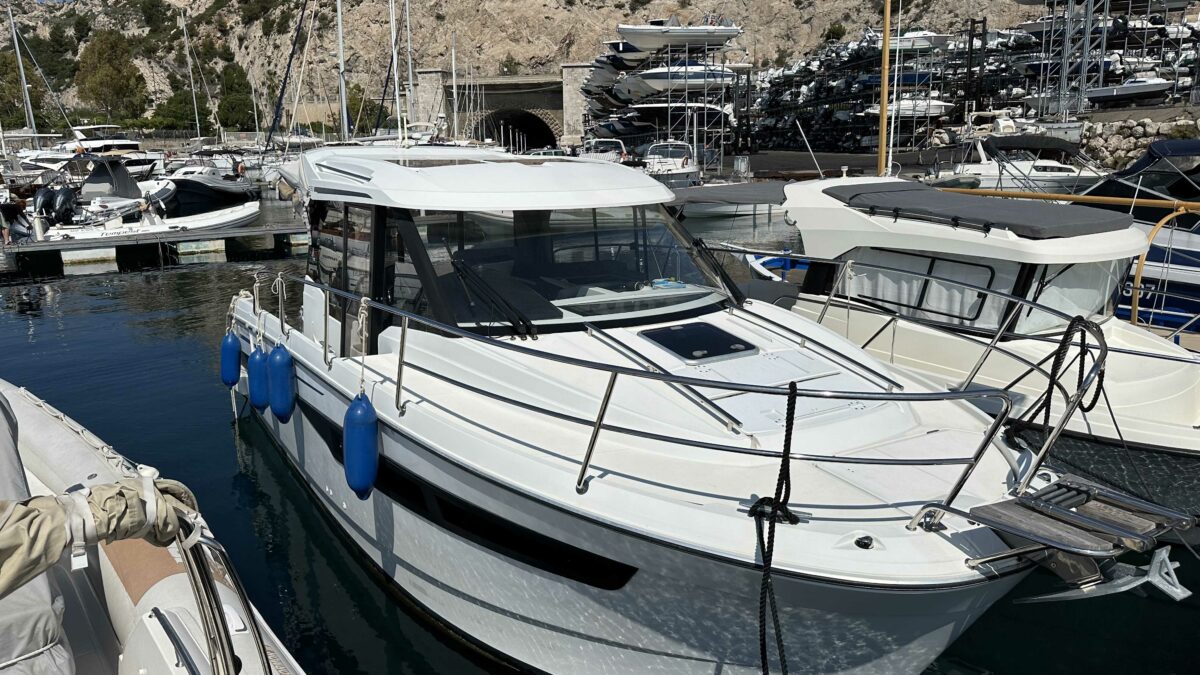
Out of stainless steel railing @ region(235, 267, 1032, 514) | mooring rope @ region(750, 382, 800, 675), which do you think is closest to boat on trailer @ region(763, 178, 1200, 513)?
stainless steel railing @ region(235, 267, 1032, 514)

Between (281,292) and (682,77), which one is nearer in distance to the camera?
(281,292)

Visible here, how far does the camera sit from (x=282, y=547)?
5.92m

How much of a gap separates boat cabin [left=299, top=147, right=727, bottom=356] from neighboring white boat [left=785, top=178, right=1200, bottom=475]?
206 cm

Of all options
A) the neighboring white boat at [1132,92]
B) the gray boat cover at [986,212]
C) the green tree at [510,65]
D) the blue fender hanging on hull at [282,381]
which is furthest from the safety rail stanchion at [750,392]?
the green tree at [510,65]

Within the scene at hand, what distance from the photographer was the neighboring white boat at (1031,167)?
15.6m

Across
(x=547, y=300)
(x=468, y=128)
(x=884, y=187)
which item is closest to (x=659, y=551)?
(x=547, y=300)

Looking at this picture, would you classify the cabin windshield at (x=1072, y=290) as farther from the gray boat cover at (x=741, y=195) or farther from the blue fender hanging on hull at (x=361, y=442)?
the blue fender hanging on hull at (x=361, y=442)

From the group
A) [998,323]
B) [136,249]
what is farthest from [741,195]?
[136,249]

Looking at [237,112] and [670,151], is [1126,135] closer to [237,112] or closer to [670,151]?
[670,151]

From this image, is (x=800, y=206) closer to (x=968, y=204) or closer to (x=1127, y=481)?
(x=968, y=204)

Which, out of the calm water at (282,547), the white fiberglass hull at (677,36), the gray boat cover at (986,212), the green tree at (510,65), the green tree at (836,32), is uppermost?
the green tree at (836,32)

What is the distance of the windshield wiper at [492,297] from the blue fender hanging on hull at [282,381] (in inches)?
62.1

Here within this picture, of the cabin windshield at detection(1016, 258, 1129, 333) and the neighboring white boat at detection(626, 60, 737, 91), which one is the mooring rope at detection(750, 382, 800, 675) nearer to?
the cabin windshield at detection(1016, 258, 1129, 333)

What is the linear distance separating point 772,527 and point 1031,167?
1791 centimetres
